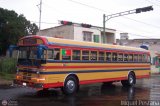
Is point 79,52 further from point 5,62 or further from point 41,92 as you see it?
point 5,62

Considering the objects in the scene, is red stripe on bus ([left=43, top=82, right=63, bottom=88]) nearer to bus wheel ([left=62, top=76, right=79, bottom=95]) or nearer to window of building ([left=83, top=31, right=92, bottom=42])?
bus wheel ([left=62, top=76, right=79, bottom=95])

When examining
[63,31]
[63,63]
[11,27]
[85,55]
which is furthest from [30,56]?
[11,27]

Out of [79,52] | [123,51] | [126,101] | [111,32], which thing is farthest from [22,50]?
[111,32]

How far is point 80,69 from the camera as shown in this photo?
49.9 ft

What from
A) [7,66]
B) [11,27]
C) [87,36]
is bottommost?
[7,66]

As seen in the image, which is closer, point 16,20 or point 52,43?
point 52,43

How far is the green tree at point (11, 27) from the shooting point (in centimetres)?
5759

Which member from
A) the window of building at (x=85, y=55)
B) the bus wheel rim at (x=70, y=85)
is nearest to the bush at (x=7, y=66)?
the window of building at (x=85, y=55)

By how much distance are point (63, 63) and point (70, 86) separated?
4.45ft

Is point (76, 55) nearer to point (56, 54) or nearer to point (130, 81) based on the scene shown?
point (56, 54)

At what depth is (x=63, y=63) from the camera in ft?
46.4

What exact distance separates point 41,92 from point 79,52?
2.96 m

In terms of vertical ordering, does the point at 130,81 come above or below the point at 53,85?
below

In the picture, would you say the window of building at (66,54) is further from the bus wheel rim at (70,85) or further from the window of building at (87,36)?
the window of building at (87,36)
